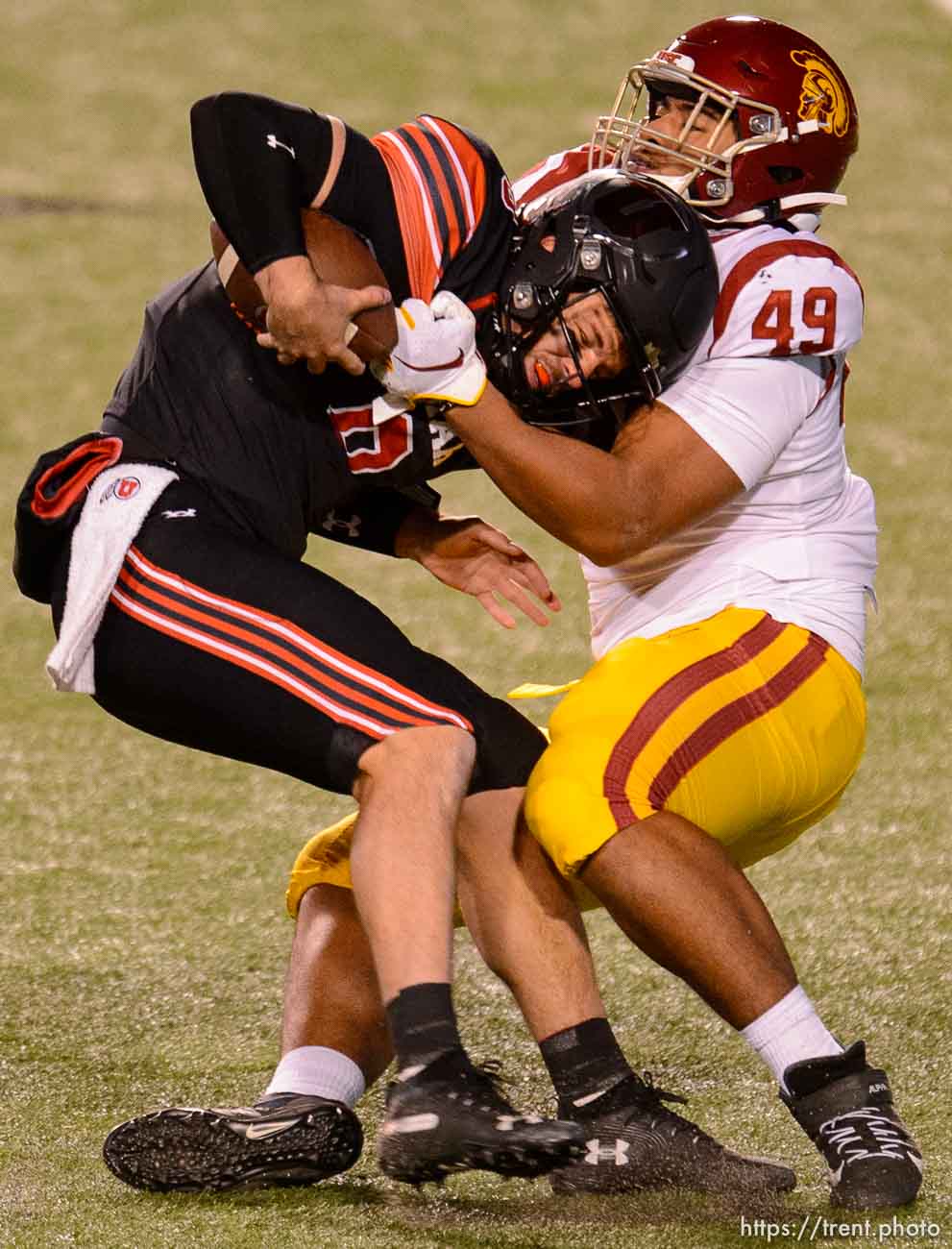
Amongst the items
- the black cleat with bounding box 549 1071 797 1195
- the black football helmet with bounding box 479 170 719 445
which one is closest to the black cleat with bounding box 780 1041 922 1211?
the black cleat with bounding box 549 1071 797 1195

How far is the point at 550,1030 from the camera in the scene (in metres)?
2.77

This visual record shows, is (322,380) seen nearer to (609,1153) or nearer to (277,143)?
(277,143)

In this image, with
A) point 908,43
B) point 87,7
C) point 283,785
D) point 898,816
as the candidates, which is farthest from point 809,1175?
point 87,7

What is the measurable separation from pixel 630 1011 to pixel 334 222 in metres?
1.51

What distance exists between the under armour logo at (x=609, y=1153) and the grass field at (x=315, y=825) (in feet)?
0.20

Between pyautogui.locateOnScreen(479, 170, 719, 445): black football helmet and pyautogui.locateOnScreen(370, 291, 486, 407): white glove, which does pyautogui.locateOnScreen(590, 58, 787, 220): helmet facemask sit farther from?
pyautogui.locateOnScreen(370, 291, 486, 407): white glove

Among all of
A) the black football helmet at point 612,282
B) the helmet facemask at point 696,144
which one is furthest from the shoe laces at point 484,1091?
the helmet facemask at point 696,144

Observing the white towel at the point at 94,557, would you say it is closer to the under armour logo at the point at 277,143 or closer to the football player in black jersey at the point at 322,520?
the football player in black jersey at the point at 322,520

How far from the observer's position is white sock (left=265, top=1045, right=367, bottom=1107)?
2.88 m

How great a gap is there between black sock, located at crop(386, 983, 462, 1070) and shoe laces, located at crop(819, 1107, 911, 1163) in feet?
1.81

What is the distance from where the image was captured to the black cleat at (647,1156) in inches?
107

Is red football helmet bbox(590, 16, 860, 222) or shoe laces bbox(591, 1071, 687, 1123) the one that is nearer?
shoe laces bbox(591, 1071, 687, 1123)

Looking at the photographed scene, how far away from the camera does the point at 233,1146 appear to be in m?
2.75

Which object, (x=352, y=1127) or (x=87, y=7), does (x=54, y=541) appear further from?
(x=87, y=7)
